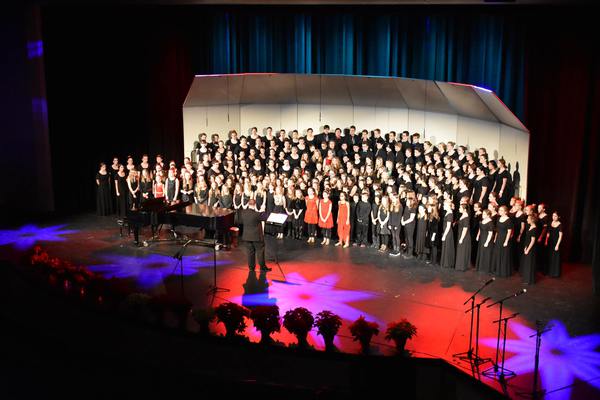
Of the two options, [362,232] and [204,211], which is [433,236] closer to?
[362,232]

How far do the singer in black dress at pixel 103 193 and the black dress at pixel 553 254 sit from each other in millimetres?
9943

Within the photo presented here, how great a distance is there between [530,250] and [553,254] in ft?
2.00

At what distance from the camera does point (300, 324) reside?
27.6 feet

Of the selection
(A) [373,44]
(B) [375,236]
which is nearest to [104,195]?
(B) [375,236]

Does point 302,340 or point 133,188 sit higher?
point 133,188

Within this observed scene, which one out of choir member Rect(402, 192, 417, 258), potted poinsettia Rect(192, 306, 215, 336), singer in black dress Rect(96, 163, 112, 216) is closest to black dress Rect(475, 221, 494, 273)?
choir member Rect(402, 192, 417, 258)

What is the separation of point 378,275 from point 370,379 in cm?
525

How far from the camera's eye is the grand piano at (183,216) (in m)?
12.1

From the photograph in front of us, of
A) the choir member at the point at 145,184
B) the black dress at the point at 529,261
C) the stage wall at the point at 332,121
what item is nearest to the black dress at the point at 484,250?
the black dress at the point at 529,261

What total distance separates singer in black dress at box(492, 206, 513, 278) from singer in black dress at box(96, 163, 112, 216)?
9.16 metres

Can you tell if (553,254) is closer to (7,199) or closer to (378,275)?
(378,275)

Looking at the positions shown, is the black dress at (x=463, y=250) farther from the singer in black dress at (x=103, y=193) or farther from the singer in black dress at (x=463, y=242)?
the singer in black dress at (x=103, y=193)

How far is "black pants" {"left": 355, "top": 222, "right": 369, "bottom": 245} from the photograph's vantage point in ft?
43.4

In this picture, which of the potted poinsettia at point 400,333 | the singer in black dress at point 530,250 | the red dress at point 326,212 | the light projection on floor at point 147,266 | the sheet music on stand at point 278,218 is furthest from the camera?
the red dress at point 326,212
